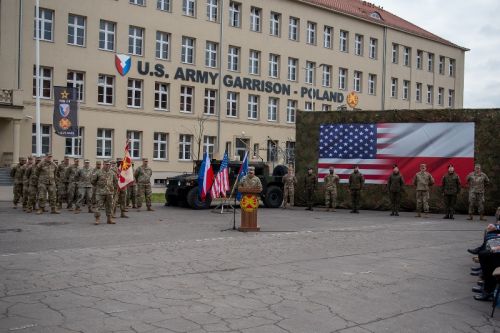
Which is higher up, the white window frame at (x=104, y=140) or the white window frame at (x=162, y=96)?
the white window frame at (x=162, y=96)

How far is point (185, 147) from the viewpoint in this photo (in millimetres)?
42094

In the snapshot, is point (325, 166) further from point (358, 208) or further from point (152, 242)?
point (152, 242)

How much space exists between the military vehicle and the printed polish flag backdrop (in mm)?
1910

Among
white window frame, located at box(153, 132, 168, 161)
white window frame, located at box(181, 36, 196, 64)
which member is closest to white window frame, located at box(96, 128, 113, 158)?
white window frame, located at box(153, 132, 168, 161)

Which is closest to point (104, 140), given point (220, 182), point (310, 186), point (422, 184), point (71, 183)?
point (71, 183)

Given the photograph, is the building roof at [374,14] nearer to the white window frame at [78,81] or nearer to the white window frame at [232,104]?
the white window frame at [232,104]

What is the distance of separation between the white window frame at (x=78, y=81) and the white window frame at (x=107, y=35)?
2169mm

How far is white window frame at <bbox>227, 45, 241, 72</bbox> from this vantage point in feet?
143

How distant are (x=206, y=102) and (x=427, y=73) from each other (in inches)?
1064

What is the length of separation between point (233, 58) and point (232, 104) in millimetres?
3353

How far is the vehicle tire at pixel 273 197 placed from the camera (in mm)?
25234

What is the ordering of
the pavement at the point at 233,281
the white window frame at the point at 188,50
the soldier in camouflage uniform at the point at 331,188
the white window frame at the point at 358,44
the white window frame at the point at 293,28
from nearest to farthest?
the pavement at the point at 233,281
the soldier in camouflage uniform at the point at 331,188
the white window frame at the point at 188,50
the white window frame at the point at 293,28
the white window frame at the point at 358,44

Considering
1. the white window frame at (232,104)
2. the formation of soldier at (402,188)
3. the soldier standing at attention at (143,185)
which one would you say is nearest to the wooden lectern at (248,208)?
the soldier standing at attention at (143,185)

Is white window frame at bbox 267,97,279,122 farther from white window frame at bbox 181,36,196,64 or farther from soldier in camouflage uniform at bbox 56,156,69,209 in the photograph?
soldier in camouflage uniform at bbox 56,156,69,209
